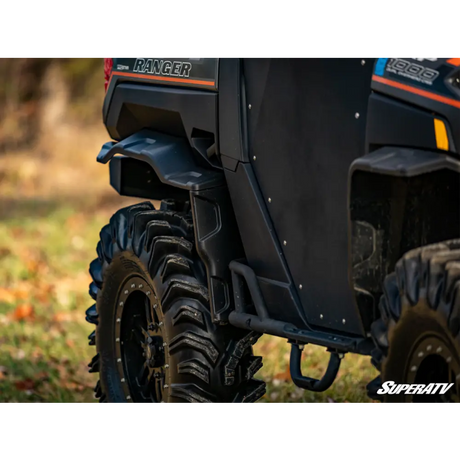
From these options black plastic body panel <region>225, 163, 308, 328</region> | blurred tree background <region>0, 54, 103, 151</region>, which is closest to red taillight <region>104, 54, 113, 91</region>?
black plastic body panel <region>225, 163, 308, 328</region>

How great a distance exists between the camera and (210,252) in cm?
446

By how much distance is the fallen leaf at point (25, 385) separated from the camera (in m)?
6.12

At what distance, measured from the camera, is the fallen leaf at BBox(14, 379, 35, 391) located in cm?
612

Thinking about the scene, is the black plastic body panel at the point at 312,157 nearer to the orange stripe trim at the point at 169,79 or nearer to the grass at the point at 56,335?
the orange stripe trim at the point at 169,79

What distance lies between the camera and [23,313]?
7.93 meters

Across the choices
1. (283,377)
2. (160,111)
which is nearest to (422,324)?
(160,111)

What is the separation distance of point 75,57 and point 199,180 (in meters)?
14.2

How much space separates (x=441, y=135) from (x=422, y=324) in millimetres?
577

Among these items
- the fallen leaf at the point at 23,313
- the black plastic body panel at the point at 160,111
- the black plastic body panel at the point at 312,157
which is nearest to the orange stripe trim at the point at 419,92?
the black plastic body panel at the point at 312,157

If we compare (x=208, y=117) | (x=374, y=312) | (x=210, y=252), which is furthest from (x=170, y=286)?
(x=374, y=312)

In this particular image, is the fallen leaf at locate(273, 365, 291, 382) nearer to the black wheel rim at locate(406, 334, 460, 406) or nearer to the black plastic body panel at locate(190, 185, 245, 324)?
the black plastic body panel at locate(190, 185, 245, 324)

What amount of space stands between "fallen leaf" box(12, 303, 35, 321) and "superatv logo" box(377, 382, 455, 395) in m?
4.90

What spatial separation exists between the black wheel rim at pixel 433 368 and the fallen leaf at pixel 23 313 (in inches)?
197
